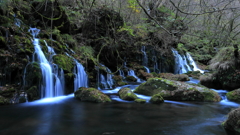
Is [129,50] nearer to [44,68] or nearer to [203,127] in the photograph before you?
[44,68]

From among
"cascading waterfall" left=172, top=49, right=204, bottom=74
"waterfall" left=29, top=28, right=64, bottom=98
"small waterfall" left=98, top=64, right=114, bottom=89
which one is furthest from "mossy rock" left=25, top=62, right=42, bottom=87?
"cascading waterfall" left=172, top=49, right=204, bottom=74

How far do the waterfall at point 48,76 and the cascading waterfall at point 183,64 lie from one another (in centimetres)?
1457

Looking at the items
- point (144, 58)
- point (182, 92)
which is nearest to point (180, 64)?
point (144, 58)

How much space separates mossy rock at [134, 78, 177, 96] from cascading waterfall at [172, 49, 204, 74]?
37.5ft

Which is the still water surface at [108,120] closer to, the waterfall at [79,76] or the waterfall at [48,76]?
the waterfall at [48,76]

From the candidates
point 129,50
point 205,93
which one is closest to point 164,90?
point 205,93

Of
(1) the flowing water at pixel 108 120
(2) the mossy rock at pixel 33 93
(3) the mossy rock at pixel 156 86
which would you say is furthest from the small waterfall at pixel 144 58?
(2) the mossy rock at pixel 33 93

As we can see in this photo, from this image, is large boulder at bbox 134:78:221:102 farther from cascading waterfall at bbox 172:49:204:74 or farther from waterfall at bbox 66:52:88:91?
cascading waterfall at bbox 172:49:204:74

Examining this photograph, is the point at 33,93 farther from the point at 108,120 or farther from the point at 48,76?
the point at 108,120

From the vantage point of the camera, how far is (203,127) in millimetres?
4230

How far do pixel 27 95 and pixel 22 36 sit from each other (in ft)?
12.7

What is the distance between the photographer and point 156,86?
27.6ft

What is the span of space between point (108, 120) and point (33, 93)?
4318 millimetres

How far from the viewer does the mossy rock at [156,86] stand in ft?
26.6
